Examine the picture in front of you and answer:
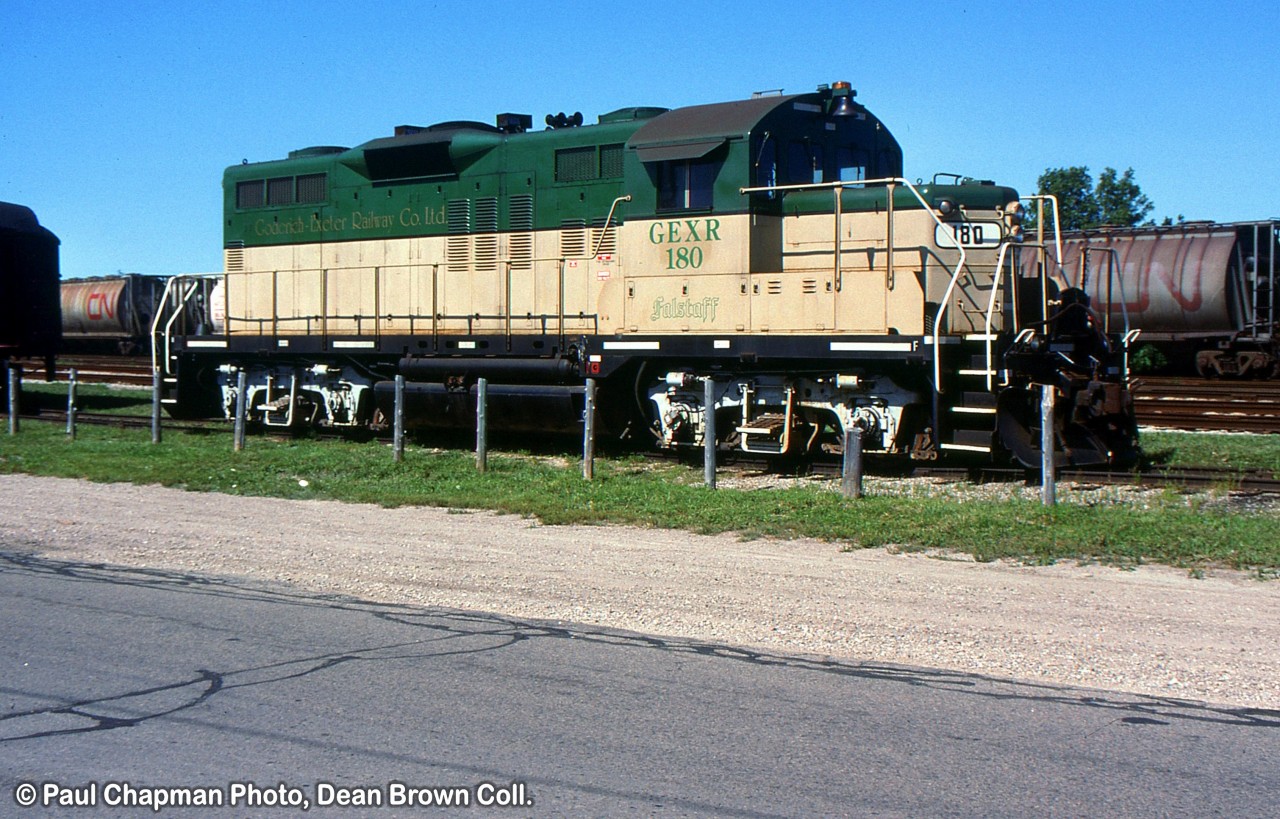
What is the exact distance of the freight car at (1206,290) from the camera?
25.6 meters

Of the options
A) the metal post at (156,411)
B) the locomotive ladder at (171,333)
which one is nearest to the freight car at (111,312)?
the locomotive ladder at (171,333)

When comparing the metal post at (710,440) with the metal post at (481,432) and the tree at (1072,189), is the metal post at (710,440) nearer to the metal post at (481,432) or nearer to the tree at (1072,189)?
the metal post at (481,432)

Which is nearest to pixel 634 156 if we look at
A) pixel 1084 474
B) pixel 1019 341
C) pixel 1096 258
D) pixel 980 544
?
pixel 1019 341

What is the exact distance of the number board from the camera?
1323 centimetres

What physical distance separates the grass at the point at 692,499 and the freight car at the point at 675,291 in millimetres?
1164

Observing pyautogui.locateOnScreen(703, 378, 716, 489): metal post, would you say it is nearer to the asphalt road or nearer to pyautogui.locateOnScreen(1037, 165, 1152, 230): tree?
the asphalt road

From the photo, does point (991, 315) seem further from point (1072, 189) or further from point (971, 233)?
point (1072, 189)

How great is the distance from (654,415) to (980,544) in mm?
6820

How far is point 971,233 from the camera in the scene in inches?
524

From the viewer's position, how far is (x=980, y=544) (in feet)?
31.6

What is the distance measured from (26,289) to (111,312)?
17.2 m

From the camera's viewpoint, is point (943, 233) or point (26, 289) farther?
point (26, 289)

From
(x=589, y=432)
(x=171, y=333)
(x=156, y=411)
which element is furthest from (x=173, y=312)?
(x=589, y=432)

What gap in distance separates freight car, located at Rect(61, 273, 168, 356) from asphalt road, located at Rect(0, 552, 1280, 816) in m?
36.5
